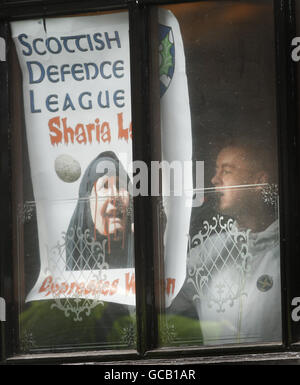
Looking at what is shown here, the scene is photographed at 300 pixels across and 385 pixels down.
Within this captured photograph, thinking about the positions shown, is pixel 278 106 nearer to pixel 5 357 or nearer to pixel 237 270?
pixel 237 270

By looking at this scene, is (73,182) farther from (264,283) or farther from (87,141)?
(264,283)

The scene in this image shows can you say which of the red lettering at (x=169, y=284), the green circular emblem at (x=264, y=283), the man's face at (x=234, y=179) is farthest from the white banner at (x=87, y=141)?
the green circular emblem at (x=264, y=283)

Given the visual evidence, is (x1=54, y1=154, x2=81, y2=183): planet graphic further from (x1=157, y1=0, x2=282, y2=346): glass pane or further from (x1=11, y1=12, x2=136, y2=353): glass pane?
(x1=157, y1=0, x2=282, y2=346): glass pane

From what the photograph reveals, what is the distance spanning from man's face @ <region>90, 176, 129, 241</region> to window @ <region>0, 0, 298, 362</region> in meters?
0.01

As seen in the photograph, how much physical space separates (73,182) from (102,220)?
42 cm

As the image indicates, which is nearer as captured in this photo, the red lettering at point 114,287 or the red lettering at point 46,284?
the red lettering at point 114,287

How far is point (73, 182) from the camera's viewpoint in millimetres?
7852

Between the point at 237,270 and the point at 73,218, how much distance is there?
1.50 metres

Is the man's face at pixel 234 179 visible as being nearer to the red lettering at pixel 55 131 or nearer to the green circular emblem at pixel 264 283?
the green circular emblem at pixel 264 283

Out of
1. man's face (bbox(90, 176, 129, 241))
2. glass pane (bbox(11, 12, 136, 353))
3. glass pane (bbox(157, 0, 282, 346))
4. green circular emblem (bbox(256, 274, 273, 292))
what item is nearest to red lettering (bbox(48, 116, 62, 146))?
glass pane (bbox(11, 12, 136, 353))

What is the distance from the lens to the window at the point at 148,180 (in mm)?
7398

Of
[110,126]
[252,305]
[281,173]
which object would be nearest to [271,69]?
[281,173]

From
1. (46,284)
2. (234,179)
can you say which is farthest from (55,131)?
(234,179)

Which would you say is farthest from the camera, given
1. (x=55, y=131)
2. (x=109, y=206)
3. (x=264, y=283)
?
(x=55, y=131)
